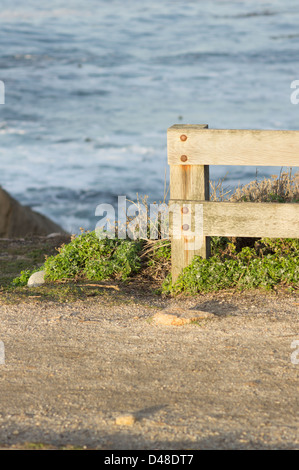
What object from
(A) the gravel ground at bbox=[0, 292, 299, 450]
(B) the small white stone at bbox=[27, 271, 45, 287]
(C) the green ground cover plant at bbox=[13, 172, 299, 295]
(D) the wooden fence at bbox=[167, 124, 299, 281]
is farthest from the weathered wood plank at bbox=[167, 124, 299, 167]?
(B) the small white stone at bbox=[27, 271, 45, 287]

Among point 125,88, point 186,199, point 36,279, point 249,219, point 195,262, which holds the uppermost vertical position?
point 125,88

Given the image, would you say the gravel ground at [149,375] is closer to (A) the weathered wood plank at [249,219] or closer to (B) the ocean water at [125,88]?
(A) the weathered wood plank at [249,219]

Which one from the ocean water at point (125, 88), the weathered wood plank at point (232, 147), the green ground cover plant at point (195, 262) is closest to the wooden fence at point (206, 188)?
the weathered wood plank at point (232, 147)

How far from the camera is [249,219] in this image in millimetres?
6234

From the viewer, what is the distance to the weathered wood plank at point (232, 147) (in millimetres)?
6094

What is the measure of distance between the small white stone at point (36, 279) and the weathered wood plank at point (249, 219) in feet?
5.80

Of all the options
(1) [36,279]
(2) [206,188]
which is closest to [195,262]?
(2) [206,188]

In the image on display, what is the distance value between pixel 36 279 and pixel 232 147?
2.51 metres

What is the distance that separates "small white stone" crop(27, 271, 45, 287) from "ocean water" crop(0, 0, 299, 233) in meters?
8.95

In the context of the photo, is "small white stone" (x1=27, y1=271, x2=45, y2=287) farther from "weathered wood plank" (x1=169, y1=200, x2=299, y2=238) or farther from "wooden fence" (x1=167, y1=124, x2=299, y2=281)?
"weathered wood plank" (x1=169, y1=200, x2=299, y2=238)

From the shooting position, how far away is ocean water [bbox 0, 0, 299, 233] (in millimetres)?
22203

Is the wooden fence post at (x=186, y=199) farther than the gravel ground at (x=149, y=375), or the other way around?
the wooden fence post at (x=186, y=199)

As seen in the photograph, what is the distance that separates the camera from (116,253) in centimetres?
720

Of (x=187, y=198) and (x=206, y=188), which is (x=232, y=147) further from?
(x=187, y=198)
